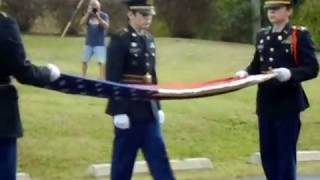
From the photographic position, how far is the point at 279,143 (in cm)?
869

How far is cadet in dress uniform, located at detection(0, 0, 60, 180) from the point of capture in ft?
22.4

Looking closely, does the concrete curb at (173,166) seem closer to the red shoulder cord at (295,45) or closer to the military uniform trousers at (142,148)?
the military uniform trousers at (142,148)

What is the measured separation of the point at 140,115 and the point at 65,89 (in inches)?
55.1

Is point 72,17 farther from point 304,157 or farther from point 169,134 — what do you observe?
point 304,157

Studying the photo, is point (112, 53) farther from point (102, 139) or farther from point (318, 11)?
point (318, 11)

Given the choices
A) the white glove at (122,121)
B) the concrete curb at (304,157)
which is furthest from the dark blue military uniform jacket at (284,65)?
the concrete curb at (304,157)

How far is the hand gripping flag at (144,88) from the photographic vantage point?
7.45m

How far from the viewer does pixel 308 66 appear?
339 inches

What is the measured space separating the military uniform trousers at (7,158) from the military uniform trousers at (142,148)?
74.4 inches

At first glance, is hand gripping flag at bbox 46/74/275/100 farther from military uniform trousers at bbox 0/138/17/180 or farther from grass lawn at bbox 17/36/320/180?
grass lawn at bbox 17/36/320/180

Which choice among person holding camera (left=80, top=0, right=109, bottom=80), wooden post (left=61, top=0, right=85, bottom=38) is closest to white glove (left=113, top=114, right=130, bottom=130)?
person holding camera (left=80, top=0, right=109, bottom=80)

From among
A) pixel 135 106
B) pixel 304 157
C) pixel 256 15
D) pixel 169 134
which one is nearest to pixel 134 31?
pixel 135 106

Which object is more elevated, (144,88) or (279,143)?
(144,88)

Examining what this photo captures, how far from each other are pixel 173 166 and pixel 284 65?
2.86 metres
